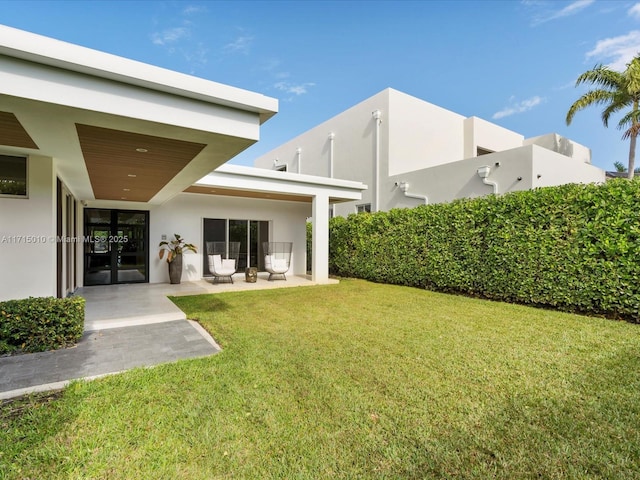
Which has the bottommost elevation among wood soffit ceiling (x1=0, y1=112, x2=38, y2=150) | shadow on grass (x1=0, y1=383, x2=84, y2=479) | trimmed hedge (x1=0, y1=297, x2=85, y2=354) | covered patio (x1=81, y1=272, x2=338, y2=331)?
shadow on grass (x1=0, y1=383, x2=84, y2=479)

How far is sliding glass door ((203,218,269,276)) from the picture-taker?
11383 millimetres

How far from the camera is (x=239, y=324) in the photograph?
561 cm

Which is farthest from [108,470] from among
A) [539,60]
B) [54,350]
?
[539,60]

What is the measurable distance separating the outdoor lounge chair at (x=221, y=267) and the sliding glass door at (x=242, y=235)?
120cm

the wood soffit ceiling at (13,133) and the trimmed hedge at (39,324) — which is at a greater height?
the wood soffit ceiling at (13,133)

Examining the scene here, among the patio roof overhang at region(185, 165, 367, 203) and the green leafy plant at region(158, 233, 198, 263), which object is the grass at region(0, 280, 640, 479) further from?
the green leafy plant at region(158, 233, 198, 263)

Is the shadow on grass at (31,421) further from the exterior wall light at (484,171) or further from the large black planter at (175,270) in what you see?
the exterior wall light at (484,171)

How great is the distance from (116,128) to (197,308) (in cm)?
428

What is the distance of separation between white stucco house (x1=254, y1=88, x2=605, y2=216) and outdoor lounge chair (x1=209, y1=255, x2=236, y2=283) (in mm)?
7237

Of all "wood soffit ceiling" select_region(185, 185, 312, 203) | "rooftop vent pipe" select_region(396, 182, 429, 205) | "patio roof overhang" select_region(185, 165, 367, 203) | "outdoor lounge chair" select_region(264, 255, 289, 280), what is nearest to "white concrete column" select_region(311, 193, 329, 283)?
"patio roof overhang" select_region(185, 165, 367, 203)

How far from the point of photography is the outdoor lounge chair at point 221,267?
10.1 metres

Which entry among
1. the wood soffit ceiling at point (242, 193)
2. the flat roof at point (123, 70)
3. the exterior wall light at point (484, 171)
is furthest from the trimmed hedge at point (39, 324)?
the exterior wall light at point (484, 171)

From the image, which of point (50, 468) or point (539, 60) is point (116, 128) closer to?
point (50, 468)

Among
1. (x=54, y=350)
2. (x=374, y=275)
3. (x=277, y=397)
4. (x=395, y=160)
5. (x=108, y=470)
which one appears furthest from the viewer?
(x=395, y=160)
